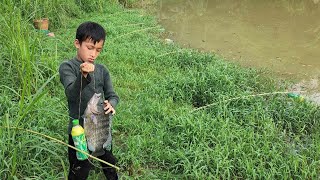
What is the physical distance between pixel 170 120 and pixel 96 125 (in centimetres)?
152

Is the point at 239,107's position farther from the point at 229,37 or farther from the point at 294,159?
the point at 229,37

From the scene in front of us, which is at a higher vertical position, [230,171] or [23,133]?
[23,133]

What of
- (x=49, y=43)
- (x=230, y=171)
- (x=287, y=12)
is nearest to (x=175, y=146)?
(x=230, y=171)

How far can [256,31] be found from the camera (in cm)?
822

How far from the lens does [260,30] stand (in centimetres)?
829

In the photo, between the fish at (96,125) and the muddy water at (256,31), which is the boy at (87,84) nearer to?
the fish at (96,125)

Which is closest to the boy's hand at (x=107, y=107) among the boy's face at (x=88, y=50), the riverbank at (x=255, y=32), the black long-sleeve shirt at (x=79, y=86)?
the black long-sleeve shirt at (x=79, y=86)

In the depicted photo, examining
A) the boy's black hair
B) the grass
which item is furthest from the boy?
the grass

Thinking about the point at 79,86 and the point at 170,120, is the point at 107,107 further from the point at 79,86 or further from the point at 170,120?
the point at 170,120

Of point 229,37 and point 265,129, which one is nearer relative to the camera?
point 265,129

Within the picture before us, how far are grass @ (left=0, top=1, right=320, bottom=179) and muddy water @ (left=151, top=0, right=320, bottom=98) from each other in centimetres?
97

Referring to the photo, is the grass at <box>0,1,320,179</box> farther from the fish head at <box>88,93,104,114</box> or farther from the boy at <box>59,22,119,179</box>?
the fish head at <box>88,93,104,114</box>

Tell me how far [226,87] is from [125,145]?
5.58ft

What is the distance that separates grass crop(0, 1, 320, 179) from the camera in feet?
10.2
